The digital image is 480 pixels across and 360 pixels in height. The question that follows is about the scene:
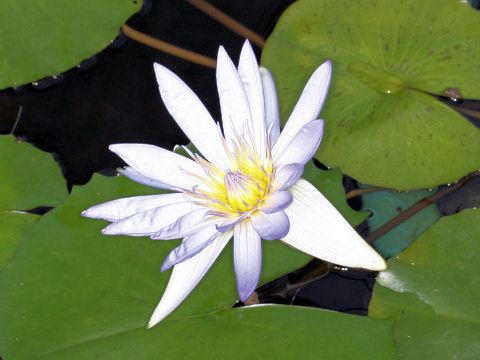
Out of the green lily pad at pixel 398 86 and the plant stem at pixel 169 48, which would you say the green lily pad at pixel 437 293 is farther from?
the plant stem at pixel 169 48

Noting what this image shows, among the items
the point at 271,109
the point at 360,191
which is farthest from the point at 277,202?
the point at 360,191

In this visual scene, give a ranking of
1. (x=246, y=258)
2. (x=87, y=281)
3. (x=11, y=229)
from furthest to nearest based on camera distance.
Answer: (x=11, y=229) → (x=87, y=281) → (x=246, y=258)

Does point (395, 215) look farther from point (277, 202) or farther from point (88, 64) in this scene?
point (88, 64)

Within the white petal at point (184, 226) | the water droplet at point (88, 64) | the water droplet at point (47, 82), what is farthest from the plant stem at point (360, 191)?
the water droplet at point (47, 82)

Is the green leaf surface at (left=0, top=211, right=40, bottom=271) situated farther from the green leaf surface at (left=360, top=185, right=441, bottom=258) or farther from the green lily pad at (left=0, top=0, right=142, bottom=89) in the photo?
the green leaf surface at (left=360, top=185, right=441, bottom=258)

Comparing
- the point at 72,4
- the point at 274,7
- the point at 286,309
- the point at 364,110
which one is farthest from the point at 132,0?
the point at 286,309

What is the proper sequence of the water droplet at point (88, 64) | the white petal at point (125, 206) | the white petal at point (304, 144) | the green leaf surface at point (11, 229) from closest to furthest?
the white petal at point (304, 144) < the white petal at point (125, 206) < the green leaf surface at point (11, 229) < the water droplet at point (88, 64)
